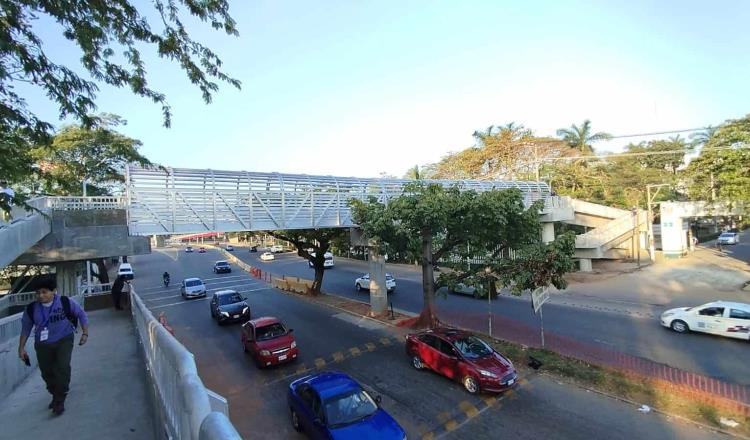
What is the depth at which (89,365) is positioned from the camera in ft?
25.8

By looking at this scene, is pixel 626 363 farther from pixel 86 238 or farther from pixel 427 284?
pixel 86 238

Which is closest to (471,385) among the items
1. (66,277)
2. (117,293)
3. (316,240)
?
(117,293)

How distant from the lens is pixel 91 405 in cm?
553

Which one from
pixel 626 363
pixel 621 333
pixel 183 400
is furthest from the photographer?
pixel 621 333

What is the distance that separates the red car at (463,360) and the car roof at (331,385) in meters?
3.92

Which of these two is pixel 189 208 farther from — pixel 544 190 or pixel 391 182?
pixel 544 190

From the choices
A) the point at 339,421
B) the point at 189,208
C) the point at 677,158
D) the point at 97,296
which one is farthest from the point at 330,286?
the point at 677,158

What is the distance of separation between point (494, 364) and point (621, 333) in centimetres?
862

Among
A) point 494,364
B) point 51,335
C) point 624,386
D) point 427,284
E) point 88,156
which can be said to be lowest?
point 624,386

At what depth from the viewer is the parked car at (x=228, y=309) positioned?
21000mm

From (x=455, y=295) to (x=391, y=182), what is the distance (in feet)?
31.2

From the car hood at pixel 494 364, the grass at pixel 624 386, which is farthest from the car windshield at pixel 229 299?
the car hood at pixel 494 364

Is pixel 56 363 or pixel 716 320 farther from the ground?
pixel 56 363

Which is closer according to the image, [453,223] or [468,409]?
[468,409]
